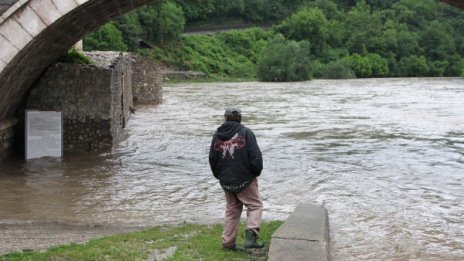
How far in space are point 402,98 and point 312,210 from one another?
26632mm

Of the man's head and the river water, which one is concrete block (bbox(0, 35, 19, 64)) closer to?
the river water

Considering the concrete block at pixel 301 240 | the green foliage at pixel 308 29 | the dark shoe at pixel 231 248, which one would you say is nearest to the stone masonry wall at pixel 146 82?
the concrete block at pixel 301 240

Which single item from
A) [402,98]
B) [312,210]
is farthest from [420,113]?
[312,210]

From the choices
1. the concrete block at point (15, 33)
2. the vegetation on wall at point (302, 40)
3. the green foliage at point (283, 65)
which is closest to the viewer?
the concrete block at point (15, 33)

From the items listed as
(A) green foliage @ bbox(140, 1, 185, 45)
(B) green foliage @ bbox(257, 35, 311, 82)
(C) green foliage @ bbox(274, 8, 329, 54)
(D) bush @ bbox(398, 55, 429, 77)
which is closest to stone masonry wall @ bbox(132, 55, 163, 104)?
(B) green foliage @ bbox(257, 35, 311, 82)

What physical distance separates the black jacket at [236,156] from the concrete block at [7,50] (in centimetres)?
518

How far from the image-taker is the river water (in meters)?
8.80

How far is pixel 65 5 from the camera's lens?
1047cm

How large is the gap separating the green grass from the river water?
1207 millimetres

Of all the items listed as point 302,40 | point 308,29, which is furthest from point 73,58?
point 308,29

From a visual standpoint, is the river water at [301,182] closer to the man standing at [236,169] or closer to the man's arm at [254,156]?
the man standing at [236,169]

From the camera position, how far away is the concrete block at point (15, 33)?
401 inches

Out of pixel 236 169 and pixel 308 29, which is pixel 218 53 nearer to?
pixel 308 29

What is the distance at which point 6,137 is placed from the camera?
13938 mm
